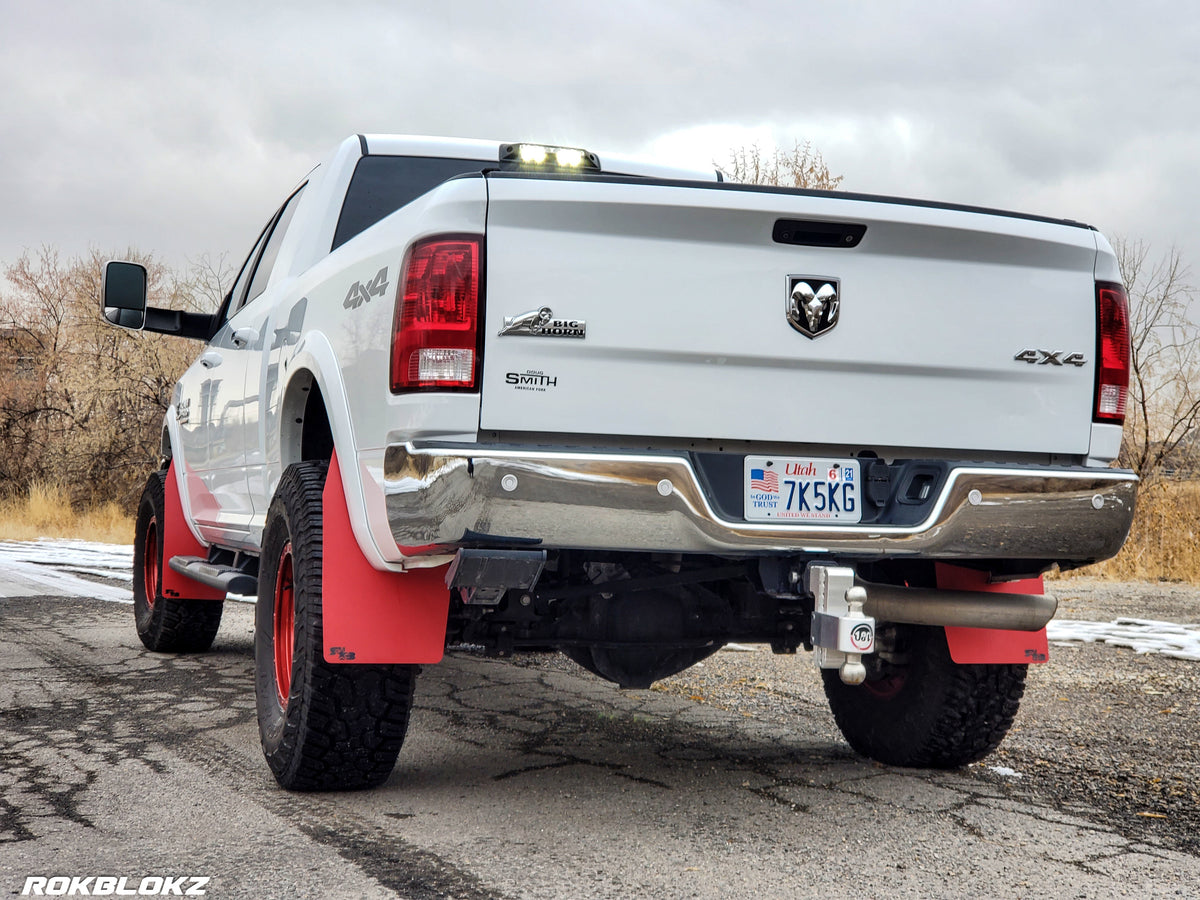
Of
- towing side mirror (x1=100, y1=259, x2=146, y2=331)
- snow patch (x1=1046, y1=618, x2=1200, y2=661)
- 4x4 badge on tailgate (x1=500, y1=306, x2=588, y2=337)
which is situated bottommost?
snow patch (x1=1046, y1=618, x2=1200, y2=661)

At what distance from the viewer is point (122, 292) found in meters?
5.79

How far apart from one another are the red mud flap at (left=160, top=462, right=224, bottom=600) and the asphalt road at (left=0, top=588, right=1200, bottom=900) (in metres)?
0.94

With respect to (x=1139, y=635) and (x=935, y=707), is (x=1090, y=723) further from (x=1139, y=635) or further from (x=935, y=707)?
(x=1139, y=635)

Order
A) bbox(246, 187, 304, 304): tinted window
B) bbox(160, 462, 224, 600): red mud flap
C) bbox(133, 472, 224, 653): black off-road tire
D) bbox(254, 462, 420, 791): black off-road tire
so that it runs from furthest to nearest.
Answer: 1. bbox(133, 472, 224, 653): black off-road tire
2. bbox(160, 462, 224, 600): red mud flap
3. bbox(246, 187, 304, 304): tinted window
4. bbox(254, 462, 420, 791): black off-road tire

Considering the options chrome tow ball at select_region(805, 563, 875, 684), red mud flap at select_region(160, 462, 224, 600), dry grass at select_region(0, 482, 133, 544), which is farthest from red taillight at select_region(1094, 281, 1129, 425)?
dry grass at select_region(0, 482, 133, 544)

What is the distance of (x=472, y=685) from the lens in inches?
228

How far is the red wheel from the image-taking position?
13.0 feet

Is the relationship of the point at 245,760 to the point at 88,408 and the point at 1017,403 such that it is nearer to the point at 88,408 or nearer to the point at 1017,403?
the point at 1017,403

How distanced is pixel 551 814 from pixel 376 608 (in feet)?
2.56

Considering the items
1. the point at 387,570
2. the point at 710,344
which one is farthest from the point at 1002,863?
the point at 387,570

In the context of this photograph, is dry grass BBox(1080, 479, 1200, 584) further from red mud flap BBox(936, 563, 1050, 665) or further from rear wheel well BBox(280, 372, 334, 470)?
rear wheel well BBox(280, 372, 334, 470)

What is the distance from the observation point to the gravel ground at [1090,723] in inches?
149

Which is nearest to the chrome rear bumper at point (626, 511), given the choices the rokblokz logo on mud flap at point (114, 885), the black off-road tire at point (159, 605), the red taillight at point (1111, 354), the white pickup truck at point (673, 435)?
the white pickup truck at point (673, 435)

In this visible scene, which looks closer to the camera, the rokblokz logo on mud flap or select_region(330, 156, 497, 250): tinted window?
the rokblokz logo on mud flap
